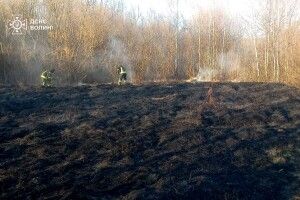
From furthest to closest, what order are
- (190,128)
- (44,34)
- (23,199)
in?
(44,34) < (190,128) < (23,199)

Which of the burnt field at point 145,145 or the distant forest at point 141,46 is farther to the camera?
the distant forest at point 141,46

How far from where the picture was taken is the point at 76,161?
951 centimetres

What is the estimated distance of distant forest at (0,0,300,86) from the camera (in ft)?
77.1

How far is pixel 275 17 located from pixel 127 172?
16785 mm

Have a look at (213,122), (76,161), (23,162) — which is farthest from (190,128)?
(23,162)

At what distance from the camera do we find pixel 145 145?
10648mm

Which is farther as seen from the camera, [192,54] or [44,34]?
[192,54]

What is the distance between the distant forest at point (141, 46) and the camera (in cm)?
2350

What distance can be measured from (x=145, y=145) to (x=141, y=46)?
53.2 ft

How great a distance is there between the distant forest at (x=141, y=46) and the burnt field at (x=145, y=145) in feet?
25.9

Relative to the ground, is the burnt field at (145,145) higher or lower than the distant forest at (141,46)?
lower

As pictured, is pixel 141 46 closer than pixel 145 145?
No

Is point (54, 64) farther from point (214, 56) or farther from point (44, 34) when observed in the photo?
point (214, 56)

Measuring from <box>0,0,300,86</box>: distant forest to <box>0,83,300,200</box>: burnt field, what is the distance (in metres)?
7.90
